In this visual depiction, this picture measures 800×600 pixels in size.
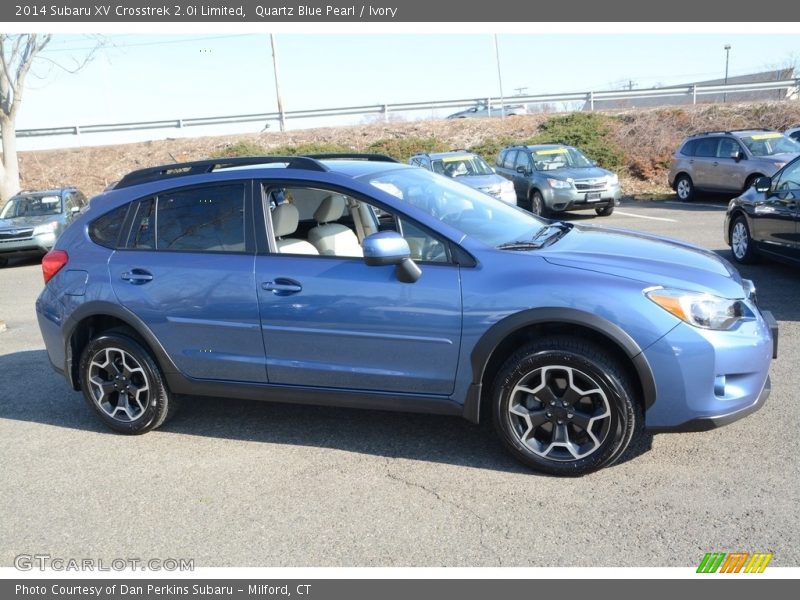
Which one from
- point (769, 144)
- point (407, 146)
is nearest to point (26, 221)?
point (769, 144)

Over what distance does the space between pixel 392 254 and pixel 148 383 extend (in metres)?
2.05

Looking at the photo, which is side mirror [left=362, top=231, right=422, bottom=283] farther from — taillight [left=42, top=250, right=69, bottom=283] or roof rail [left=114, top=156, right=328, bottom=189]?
taillight [left=42, top=250, right=69, bottom=283]

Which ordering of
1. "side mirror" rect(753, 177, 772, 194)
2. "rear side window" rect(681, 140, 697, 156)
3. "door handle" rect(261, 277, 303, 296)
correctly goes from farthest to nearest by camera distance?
"rear side window" rect(681, 140, 697, 156), "side mirror" rect(753, 177, 772, 194), "door handle" rect(261, 277, 303, 296)

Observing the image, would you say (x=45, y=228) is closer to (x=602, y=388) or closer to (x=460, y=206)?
(x=460, y=206)

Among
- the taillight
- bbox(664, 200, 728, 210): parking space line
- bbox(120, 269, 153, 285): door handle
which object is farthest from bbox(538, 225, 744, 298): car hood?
bbox(664, 200, 728, 210): parking space line

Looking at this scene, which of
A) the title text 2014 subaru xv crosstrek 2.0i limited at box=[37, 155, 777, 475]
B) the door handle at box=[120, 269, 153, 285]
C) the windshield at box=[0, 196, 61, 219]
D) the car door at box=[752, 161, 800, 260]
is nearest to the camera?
the title text 2014 subaru xv crosstrek 2.0i limited at box=[37, 155, 777, 475]

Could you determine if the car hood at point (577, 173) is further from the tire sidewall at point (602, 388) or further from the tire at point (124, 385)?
the tire sidewall at point (602, 388)

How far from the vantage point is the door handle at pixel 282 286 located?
4629mm

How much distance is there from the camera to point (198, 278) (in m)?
4.90

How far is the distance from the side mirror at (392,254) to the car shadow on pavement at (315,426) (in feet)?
3.69

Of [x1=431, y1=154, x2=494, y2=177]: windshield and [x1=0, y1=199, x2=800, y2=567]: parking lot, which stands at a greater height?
[x1=431, y1=154, x2=494, y2=177]: windshield

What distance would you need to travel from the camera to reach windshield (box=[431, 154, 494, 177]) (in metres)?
17.3

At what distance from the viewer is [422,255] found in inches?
176

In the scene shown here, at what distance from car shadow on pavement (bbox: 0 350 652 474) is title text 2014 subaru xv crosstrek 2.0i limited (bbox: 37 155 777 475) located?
315mm
